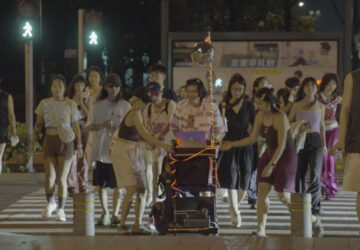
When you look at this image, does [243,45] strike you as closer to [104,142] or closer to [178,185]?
[104,142]

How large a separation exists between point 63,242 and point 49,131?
3.88m

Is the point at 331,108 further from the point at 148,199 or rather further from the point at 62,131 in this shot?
the point at 62,131

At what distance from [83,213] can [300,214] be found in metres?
2.18

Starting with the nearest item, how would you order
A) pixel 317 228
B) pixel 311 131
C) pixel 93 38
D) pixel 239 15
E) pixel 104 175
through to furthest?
1. pixel 317 228
2. pixel 311 131
3. pixel 104 175
4. pixel 93 38
5. pixel 239 15

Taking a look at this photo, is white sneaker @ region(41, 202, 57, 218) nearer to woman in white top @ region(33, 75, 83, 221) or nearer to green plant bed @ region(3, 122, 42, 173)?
woman in white top @ region(33, 75, 83, 221)

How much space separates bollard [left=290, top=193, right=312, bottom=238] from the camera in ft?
29.9

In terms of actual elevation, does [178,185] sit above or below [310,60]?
below

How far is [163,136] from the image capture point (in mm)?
12211

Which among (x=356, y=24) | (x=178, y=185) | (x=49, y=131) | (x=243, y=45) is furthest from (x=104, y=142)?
(x=356, y=24)

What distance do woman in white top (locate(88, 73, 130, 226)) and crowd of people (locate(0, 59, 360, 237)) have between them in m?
0.01

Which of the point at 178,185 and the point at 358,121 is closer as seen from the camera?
the point at 358,121

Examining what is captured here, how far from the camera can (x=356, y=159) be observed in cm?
830

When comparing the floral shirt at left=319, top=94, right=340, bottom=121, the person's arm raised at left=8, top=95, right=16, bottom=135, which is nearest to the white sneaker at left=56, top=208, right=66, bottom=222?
the person's arm raised at left=8, top=95, right=16, bottom=135

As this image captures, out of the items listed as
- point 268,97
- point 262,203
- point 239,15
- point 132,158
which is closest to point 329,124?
point 268,97
